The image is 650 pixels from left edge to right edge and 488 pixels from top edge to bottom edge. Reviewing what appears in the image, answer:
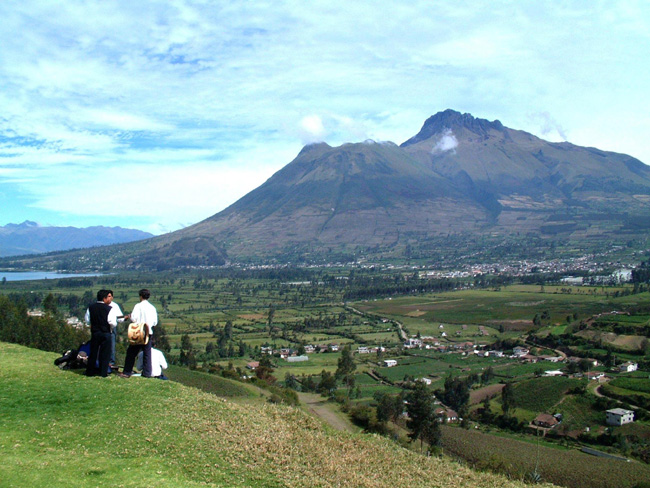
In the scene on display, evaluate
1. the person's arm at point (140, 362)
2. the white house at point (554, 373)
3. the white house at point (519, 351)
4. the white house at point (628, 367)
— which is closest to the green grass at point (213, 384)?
the person's arm at point (140, 362)

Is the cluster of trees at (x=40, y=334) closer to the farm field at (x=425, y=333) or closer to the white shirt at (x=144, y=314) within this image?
the farm field at (x=425, y=333)

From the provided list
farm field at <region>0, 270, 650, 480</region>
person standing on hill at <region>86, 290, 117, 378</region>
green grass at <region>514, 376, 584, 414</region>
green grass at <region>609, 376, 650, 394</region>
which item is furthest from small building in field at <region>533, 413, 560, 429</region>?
person standing on hill at <region>86, 290, 117, 378</region>

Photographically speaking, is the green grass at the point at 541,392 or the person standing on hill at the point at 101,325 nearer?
the person standing on hill at the point at 101,325

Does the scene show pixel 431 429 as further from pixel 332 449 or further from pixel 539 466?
pixel 332 449

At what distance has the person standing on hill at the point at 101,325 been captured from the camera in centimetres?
1404

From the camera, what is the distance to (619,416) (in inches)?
1671

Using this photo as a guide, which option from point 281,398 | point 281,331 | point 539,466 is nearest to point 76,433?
point 281,398

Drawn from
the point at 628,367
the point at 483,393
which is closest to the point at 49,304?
the point at 483,393

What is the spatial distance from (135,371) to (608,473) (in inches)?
1114

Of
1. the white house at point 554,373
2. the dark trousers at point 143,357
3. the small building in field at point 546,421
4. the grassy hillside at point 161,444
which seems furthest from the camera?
the white house at point 554,373

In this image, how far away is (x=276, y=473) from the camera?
1292cm

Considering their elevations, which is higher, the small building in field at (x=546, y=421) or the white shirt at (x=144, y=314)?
the white shirt at (x=144, y=314)

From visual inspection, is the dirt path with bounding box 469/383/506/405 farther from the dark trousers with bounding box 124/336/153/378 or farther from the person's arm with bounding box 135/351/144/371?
the dark trousers with bounding box 124/336/153/378

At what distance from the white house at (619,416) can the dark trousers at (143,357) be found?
39738 mm
